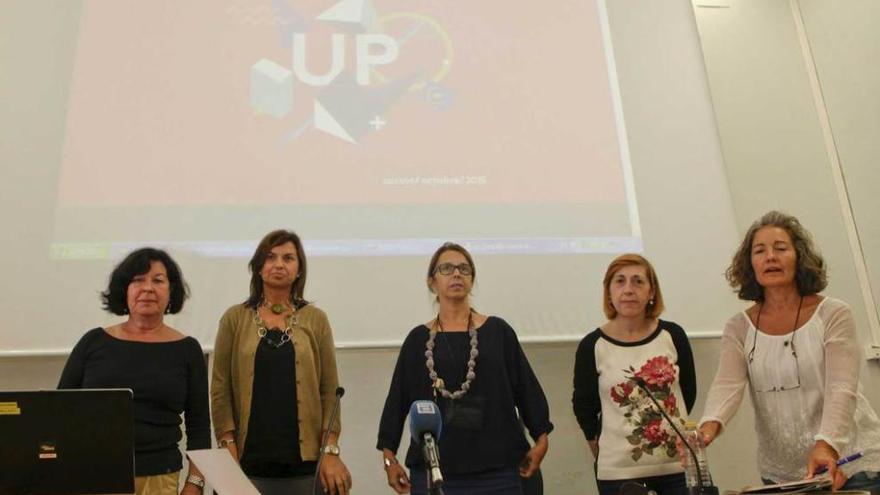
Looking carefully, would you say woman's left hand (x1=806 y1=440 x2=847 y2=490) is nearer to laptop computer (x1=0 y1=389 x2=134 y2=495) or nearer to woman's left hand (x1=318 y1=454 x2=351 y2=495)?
woman's left hand (x1=318 y1=454 x2=351 y2=495)

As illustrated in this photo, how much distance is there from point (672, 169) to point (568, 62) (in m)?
0.74

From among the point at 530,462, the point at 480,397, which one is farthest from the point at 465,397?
the point at 530,462

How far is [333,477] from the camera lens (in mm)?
2332

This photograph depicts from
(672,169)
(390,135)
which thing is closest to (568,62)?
(672,169)

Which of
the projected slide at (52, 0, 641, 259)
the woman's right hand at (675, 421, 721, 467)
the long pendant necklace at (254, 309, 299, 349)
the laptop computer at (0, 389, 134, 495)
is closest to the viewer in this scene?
the laptop computer at (0, 389, 134, 495)

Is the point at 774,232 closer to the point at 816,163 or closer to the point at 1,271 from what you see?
the point at 816,163

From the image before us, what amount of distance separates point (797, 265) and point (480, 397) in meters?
1.10

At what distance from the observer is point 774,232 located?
2.33 metres

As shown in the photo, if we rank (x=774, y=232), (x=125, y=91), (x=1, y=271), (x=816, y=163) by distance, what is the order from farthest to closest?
1. (x=816, y=163)
2. (x=125, y=91)
3. (x=1, y=271)
4. (x=774, y=232)

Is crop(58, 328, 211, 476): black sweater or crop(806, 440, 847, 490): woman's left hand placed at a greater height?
crop(58, 328, 211, 476): black sweater

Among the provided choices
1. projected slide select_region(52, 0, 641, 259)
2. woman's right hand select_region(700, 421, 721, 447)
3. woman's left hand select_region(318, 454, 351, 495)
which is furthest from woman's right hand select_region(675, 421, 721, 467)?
projected slide select_region(52, 0, 641, 259)

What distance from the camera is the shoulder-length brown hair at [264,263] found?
2598mm

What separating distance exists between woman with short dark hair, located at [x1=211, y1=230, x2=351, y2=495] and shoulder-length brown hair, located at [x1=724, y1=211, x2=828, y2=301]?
1.42 m

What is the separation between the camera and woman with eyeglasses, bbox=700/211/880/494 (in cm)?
197
